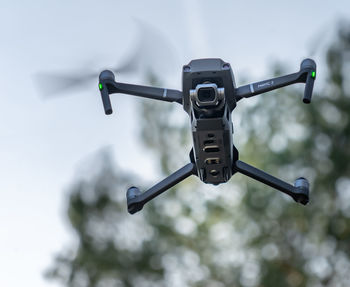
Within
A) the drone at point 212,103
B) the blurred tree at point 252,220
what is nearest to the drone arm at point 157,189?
the drone at point 212,103

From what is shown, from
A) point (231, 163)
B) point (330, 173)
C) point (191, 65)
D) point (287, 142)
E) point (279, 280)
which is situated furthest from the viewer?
point (287, 142)

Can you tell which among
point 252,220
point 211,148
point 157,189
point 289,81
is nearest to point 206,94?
point 211,148

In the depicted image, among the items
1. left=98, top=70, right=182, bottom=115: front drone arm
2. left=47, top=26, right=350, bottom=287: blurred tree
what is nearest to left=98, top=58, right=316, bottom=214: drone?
left=98, top=70, right=182, bottom=115: front drone arm

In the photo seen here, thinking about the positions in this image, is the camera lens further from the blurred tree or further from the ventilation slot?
the blurred tree

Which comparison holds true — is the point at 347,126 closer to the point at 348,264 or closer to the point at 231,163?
the point at 348,264

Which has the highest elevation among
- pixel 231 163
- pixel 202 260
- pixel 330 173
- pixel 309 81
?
pixel 309 81

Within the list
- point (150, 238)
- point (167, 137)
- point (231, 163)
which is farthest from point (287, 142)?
point (231, 163)
